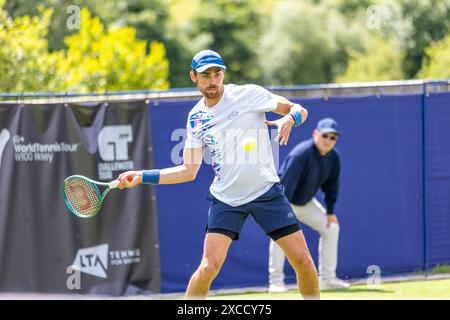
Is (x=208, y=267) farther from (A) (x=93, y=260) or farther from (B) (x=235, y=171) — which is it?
(A) (x=93, y=260)

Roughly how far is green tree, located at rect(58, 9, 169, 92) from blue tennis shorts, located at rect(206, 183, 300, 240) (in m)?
9.63

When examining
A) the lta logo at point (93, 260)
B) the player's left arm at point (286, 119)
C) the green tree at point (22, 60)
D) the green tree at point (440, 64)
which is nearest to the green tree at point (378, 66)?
the green tree at point (440, 64)

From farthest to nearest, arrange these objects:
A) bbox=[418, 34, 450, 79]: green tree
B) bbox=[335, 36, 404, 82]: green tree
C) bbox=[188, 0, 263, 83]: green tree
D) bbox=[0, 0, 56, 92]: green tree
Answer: bbox=[188, 0, 263, 83]: green tree
bbox=[335, 36, 404, 82]: green tree
bbox=[418, 34, 450, 79]: green tree
bbox=[0, 0, 56, 92]: green tree

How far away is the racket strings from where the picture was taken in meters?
6.96

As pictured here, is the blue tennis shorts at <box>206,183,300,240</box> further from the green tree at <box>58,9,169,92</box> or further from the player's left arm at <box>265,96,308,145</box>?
the green tree at <box>58,9,169,92</box>

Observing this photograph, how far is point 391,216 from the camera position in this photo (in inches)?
418

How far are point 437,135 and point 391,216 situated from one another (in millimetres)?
1069

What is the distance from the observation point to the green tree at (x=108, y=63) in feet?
56.3

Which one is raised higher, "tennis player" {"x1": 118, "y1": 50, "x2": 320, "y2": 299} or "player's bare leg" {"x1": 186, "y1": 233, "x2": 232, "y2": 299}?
"tennis player" {"x1": 118, "y1": 50, "x2": 320, "y2": 299}

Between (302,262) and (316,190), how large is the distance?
3.45 m

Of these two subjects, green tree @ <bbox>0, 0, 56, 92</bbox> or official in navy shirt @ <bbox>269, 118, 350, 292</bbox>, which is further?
green tree @ <bbox>0, 0, 56, 92</bbox>

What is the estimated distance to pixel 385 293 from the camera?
30.3 ft

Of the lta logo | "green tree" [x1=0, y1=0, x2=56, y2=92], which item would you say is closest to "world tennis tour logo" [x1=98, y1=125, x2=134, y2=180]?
the lta logo

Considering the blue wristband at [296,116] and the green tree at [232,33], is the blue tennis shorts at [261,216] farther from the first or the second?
the green tree at [232,33]
